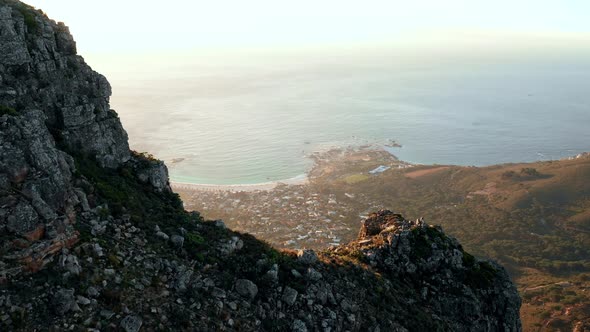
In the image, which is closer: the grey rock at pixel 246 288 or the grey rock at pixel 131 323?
the grey rock at pixel 131 323

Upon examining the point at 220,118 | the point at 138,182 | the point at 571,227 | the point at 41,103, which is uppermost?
the point at 41,103

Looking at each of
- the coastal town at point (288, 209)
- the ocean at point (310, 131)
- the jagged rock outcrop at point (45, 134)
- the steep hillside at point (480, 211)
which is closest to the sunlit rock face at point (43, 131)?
the jagged rock outcrop at point (45, 134)

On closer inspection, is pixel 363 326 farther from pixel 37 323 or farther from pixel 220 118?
pixel 220 118

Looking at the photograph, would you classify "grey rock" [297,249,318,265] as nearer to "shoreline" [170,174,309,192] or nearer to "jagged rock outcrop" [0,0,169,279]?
"jagged rock outcrop" [0,0,169,279]

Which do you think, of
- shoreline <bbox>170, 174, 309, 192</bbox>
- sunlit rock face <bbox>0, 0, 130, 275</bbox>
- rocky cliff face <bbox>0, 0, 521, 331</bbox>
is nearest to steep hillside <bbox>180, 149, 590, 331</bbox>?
shoreline <bbox>170, 174, 309, 192</bbox>

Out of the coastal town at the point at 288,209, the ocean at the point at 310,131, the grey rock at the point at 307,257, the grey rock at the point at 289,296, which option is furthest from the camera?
the ocean at the point at 310,131

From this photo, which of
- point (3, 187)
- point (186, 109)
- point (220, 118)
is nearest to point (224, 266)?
point (3, 187)

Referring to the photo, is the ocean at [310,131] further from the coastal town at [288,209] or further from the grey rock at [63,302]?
the grey rock at [63,302]

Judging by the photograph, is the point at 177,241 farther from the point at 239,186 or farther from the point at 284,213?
the point at 239,186
